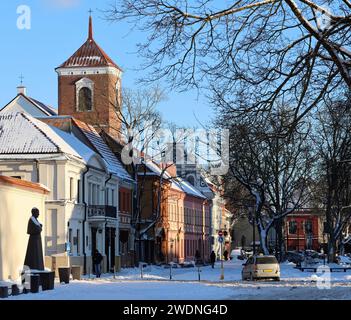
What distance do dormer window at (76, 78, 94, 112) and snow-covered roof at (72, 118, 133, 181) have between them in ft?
38.3

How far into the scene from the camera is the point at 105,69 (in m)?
82.7

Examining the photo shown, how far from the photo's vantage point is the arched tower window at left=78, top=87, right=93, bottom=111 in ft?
269

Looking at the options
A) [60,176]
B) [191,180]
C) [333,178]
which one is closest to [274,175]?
[333,178]

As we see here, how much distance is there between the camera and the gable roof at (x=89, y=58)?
83312 millimetres

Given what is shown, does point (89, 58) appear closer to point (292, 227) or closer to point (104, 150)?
point (104, 150)

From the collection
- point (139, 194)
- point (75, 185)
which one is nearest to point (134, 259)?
point (139, 194)

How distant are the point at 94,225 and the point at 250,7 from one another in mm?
38010

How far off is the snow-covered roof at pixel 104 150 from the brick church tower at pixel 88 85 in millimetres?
9625

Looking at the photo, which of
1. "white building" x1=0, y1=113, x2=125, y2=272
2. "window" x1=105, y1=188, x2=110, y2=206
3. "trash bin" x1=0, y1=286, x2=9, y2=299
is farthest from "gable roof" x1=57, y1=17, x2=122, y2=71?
"trash bin" x1=0, y1=286, x2=9, y2=299

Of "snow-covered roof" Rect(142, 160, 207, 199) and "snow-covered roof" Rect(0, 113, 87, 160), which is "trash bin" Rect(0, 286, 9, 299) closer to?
"snow-covered roof" Rect(0, 113, 87, 160)

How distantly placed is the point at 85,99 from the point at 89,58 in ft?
14.7

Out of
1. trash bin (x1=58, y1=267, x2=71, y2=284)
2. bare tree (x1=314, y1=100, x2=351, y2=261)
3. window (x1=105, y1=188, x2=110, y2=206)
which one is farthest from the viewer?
window (x1=105, y1=188, x2=110, y2=206)

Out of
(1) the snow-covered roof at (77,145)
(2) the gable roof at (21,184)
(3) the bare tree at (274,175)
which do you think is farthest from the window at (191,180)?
(2) the gable roof at (21,184)
